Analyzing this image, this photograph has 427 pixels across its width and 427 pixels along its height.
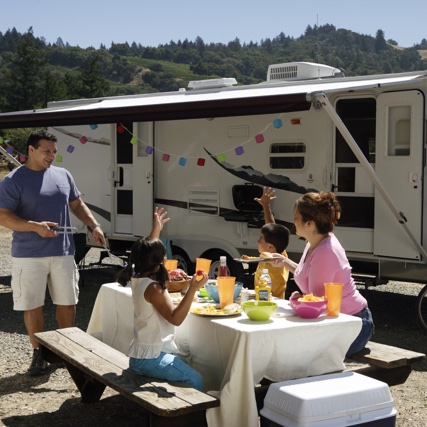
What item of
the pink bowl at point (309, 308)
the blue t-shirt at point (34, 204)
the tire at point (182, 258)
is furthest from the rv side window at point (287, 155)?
the pink bowl at point (309, 308)

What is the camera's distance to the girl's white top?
3.79 m

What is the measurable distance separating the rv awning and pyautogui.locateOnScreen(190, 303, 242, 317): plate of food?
8.87 ft

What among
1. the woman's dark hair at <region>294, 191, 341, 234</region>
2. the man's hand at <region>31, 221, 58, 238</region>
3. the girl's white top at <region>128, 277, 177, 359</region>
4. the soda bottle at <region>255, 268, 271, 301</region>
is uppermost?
the woman's dark hair at <region>294, 191, 341, 234</region>

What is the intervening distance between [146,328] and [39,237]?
1.70m

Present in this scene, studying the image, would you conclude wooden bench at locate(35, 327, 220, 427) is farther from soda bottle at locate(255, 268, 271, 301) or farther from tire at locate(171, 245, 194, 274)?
tire at locate(171, 245, 194, 274)

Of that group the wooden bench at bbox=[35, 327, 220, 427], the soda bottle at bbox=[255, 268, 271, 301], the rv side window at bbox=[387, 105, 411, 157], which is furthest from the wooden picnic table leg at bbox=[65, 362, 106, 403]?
the rv side window at bbox=[387, 105, 411, 157]

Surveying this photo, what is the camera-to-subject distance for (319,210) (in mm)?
4230

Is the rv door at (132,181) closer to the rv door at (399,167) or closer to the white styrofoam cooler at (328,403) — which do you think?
the rv door at (399,167)

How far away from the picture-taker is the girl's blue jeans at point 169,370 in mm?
3719

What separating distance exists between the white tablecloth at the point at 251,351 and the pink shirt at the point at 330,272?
265 mm

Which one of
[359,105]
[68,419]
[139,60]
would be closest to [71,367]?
[68,419]

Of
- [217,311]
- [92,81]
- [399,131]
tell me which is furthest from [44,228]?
[92,81]

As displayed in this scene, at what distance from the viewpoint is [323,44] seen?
589ft

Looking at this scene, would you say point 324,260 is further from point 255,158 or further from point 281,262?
point 255,158
